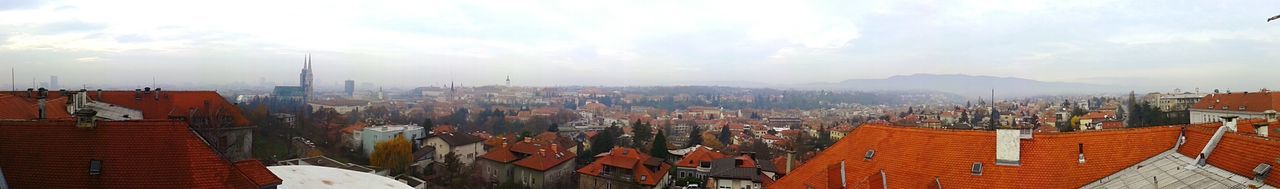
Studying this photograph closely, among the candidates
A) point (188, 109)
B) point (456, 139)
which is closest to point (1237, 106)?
point (456, 139)

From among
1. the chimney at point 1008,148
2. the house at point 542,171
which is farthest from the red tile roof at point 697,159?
the chimney at point 1008,148

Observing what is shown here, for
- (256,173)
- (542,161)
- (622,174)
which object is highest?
(256,173)

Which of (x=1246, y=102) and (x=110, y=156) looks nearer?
(x=110, y=156)

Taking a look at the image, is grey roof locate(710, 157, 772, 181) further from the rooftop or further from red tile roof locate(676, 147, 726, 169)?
the rooftop

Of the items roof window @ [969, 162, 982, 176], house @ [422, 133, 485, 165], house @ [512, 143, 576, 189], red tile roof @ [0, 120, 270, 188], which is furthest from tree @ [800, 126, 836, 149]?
red tile roof @ [0, 120, 270, 188]

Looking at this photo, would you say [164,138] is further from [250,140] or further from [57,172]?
[250,140]

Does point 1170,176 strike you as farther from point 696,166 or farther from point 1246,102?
point 1246,102
